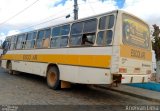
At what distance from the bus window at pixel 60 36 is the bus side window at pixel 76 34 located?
45 centimetres

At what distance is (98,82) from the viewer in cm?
958

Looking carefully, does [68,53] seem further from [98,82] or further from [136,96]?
[136,96]

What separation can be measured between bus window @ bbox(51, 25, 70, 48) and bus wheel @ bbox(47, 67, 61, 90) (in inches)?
45.4

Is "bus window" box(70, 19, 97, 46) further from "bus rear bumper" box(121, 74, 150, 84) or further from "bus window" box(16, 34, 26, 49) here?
"bus window" box(16, 34, 26, 49)

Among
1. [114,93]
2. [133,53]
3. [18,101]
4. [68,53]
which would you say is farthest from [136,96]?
[18,101]

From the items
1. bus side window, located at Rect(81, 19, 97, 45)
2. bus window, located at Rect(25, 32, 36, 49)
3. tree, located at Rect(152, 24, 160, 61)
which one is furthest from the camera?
tree, located at Rect(152, 24, 160, 61)

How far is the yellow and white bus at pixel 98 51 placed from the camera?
9305 millimetres

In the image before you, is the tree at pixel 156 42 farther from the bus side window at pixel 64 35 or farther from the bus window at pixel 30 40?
the bus side window at pixel 64 35

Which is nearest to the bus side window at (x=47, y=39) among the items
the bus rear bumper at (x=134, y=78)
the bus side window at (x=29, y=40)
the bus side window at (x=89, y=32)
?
the bus side window at (x=29, y=40)

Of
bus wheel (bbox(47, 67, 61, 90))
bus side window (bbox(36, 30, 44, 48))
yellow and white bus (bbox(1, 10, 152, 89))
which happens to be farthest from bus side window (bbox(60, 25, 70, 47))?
bus side window (bbox(36, 30, 44, 48))

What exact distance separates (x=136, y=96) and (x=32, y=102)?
478 cm

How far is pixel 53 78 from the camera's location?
41.5ft

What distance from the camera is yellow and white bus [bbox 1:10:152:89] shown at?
366 inches

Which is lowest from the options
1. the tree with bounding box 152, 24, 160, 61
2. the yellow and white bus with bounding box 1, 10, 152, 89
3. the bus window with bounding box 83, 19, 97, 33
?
the yellow and white bus with bounding box 1, 10, 152, 89
